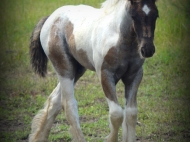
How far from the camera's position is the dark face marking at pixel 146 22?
15.7ft

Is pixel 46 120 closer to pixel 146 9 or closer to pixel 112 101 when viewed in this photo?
pixel 112 101

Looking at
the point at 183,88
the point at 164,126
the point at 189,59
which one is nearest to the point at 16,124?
the point at 164,126

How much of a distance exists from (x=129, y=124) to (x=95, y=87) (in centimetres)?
292

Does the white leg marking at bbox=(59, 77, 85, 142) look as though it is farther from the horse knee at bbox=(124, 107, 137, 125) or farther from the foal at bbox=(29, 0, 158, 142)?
the horse knee at bbox=(124, 107, 137, 125)

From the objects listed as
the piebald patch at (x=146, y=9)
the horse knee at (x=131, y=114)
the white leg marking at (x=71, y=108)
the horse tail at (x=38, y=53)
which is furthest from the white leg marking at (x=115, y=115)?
the horse tail at (x=38, y=53)

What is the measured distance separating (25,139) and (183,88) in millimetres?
2717

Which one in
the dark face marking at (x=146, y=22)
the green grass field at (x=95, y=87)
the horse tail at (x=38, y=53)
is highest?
the dark face marking at (x=146, y=22)

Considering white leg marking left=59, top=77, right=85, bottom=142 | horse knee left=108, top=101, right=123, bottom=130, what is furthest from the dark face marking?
white leg marking left=59, top=77, right=85, bottom=142

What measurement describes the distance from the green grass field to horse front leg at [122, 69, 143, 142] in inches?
31.3

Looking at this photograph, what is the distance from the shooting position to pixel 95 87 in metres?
8.28

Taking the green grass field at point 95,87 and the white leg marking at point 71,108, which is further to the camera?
the green grass field at point 95,87

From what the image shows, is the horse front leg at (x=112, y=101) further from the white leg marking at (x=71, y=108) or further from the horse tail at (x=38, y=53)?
the horse tail at (x=38, y=53)

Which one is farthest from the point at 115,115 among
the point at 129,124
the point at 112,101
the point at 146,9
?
the point at 146,9

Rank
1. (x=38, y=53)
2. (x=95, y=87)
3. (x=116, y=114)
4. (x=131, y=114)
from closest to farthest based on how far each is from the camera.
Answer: (x=116, y=114)
(x=131, y=114)
(x=38, y=53)
(x=95, y=87)
